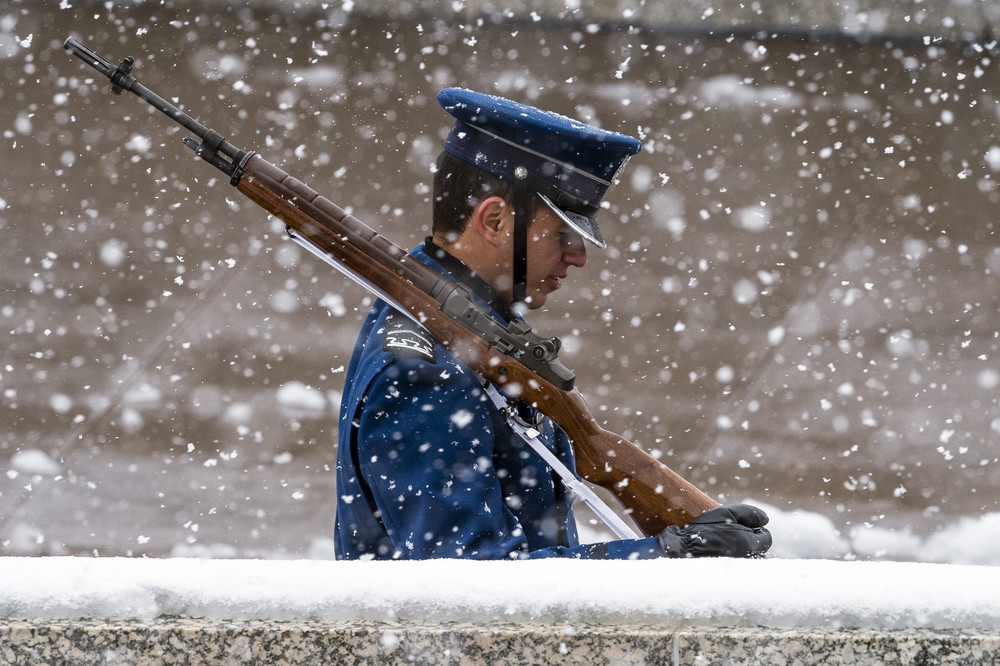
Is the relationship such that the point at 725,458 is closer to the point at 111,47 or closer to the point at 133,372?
the point at 133,372

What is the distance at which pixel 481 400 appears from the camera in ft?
5.20

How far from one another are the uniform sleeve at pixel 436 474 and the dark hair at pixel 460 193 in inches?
11.4

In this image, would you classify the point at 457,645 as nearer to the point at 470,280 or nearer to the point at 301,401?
the point at 470,280

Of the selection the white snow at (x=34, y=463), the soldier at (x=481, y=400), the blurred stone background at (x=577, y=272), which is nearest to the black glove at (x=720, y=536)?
the soldier at (x=481, y=400)

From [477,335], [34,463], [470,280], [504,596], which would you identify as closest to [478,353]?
[477,335]

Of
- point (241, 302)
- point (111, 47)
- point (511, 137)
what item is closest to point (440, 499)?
point (511, 137)

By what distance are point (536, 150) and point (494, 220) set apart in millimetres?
154

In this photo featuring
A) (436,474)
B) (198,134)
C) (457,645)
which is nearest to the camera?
(457,645)

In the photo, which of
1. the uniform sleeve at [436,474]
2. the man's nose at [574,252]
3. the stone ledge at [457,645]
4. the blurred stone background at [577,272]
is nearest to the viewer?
the stone ledge at [457,645]

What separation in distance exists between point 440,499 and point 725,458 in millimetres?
2707

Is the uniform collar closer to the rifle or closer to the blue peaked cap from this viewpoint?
the rifle

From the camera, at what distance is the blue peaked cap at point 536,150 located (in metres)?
1.69

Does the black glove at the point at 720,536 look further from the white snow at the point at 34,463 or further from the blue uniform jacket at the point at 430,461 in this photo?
the white snow at the point at 34,463

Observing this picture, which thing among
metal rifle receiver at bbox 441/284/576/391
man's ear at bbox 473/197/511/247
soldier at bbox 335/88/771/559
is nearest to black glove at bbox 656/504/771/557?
soldier at bbox 335/88/771/559
